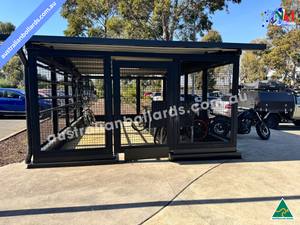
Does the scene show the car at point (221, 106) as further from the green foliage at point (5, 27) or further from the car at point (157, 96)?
the green foliage at point (5, 27)

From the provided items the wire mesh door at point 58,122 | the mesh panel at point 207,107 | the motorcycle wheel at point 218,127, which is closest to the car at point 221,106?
the mesh panel at point 207,107

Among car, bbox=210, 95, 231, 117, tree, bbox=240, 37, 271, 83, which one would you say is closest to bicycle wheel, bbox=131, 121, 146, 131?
car, bbox=210, 95, 231, 117

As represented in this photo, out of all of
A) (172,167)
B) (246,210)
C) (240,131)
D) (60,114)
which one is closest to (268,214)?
(246,210)

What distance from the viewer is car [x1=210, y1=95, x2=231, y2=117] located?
5.49 metres

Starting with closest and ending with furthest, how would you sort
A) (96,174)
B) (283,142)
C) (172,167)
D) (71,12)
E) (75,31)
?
(96,174) → (172,167) → (283,142) → (75,31) → (71,12)

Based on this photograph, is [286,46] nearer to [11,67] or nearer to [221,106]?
[221,106]

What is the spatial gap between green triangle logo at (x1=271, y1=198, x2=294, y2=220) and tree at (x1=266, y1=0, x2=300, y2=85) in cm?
2691

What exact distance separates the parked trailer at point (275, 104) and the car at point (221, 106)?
11.4 feet

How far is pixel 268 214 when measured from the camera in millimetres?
2719

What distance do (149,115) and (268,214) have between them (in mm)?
2942

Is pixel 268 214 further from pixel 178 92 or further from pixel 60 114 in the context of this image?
pixel 60 114

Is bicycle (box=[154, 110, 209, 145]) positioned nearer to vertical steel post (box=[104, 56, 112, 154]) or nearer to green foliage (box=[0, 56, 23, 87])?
vertical steel post (box=[104, 56, 112, 154])

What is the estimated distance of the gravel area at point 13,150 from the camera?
4.64 meters

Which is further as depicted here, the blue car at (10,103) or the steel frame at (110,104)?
the blue car at (10,103)
